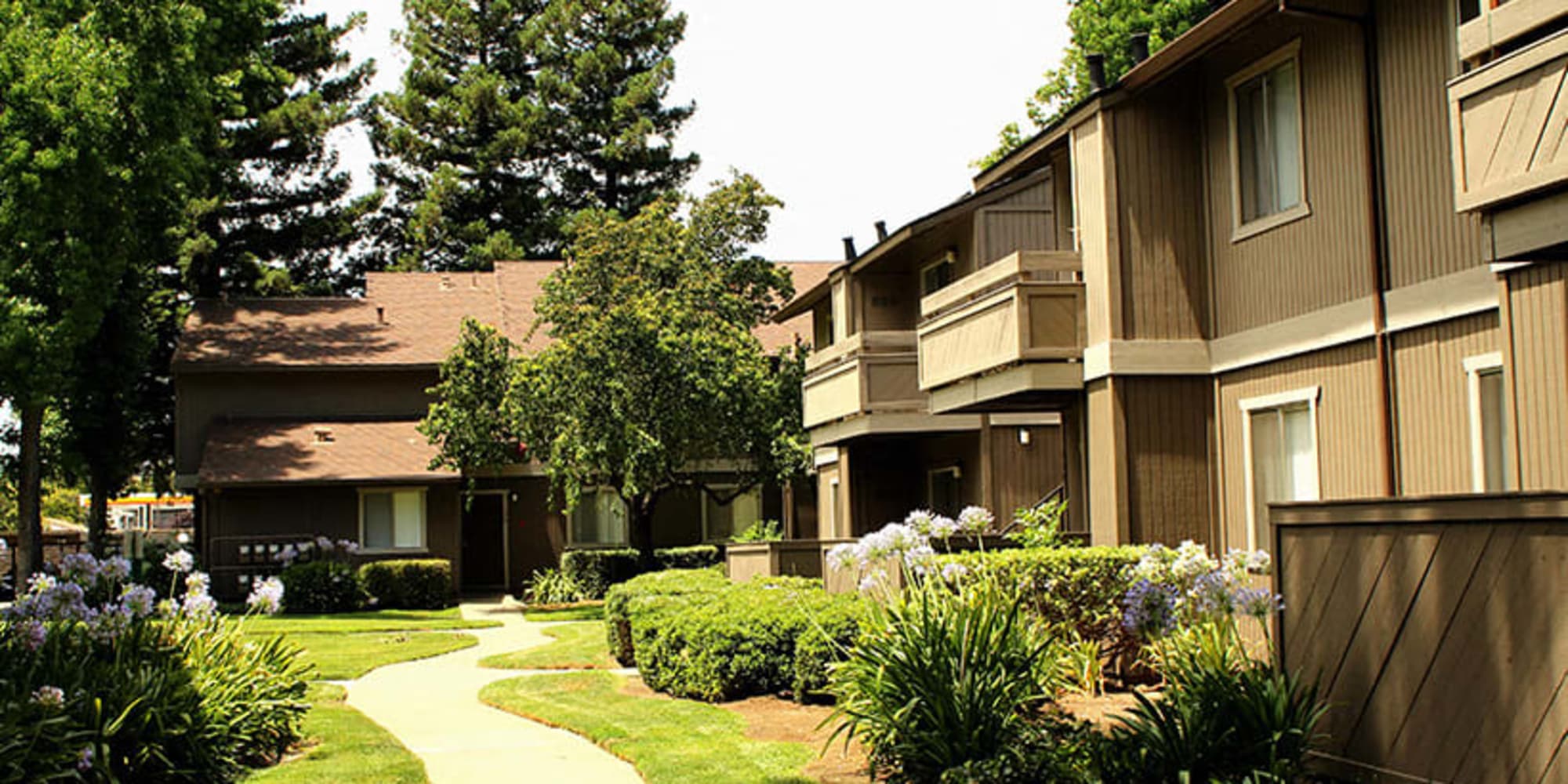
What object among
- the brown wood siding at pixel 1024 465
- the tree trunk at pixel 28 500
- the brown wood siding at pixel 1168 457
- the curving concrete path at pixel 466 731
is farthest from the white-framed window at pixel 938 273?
the tree trunk at pixel 28 500

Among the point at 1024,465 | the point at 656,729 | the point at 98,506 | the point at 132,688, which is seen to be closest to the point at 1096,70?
the point at 1024,465

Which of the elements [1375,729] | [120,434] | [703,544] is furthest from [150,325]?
[1375,729]

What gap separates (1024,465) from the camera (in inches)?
858

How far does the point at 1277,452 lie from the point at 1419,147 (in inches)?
130

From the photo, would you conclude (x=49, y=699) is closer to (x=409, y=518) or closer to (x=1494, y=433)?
(x=1494, y=433)

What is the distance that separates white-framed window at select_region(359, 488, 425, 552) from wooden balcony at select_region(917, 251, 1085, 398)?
63.2 feet

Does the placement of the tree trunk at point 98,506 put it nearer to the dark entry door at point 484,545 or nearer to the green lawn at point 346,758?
the dark entry door at point 484,545

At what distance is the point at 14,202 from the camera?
93.7 ft

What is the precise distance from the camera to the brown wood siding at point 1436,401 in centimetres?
1210

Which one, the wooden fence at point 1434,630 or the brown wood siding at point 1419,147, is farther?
the brown wood siding at point 1419,147

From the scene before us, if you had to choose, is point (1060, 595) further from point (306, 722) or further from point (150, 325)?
point (150, 325)

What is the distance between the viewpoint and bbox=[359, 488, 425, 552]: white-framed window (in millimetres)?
34656

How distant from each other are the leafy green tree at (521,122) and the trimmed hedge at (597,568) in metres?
22.3

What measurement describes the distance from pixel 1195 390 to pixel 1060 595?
3303 mm
